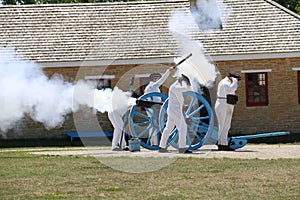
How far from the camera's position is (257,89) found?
1193 inches

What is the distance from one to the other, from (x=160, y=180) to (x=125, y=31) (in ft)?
56.4

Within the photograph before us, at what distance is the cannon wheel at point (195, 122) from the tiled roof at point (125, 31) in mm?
7951

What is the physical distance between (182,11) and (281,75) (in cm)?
493

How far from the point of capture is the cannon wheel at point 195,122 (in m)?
21.0

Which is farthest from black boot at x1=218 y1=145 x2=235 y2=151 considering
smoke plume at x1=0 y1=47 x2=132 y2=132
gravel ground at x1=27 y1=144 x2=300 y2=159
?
smoke plume at x1=0 y1=47 x2=132 y2=132

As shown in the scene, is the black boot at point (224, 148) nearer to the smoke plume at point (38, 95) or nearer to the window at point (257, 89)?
the smoke plume at point (38, 95)

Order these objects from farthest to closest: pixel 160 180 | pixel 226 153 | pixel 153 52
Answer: pixel 153 52
pixel 226 153
pixel 160 180

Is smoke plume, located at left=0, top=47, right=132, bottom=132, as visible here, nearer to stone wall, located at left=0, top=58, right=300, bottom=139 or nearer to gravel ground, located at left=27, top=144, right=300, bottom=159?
stone wall, located at left=0, top=58, right=300, bottom=139

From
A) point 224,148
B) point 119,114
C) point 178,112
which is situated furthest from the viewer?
point 119,114

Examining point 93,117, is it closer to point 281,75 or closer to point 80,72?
point 80,72

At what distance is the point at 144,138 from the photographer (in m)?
24.7

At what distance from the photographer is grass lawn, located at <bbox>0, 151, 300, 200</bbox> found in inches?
503

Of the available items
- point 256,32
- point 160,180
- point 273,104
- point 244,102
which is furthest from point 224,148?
point 256,32

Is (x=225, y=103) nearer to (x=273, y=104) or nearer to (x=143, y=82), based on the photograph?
(x=143, y=82)
